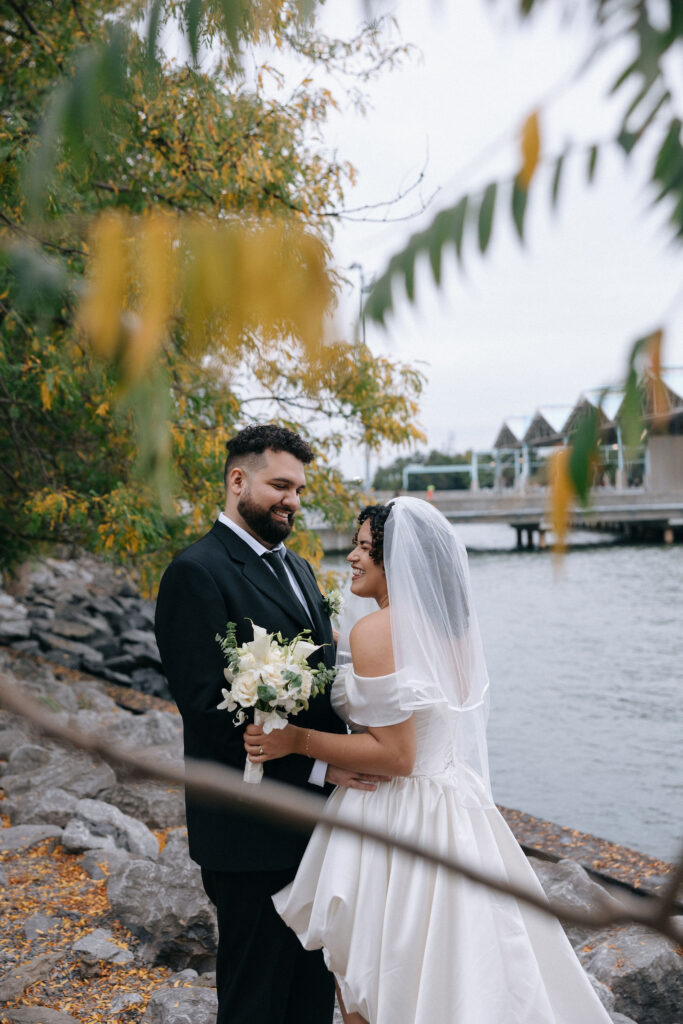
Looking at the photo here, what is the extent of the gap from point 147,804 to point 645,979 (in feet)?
13.5

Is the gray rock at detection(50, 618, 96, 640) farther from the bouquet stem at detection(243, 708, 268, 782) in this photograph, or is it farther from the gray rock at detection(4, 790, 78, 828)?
the bouquet stem at detection(243, 708, 268, 782)

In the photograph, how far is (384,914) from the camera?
283 cm

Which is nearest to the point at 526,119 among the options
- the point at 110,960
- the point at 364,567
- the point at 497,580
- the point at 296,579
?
the point at 364,567

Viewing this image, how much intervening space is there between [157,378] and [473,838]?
7.19 ft

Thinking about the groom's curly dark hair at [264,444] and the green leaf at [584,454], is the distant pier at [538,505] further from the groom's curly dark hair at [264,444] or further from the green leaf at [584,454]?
the groom's curly dark hair at [264,444]

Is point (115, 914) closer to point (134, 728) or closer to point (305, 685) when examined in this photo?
point (305, 685)

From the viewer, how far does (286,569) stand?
344 cm

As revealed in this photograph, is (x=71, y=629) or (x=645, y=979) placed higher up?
(x=645, y=979)

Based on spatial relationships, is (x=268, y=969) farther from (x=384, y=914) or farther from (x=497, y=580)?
(x=497, y=580)

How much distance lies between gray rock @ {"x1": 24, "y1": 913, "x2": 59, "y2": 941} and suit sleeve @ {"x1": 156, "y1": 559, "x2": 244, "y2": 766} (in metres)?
2.28

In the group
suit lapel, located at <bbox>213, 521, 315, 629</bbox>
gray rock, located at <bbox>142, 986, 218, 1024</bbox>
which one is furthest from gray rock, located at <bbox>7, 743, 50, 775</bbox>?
suit lapel, located at <bbox>213, 521, 315, 629</bbox>

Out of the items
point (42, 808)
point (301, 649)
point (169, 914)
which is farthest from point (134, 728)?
point (301, 649)

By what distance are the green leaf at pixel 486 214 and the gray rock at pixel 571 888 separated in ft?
14.4

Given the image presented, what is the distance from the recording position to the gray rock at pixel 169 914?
4.46 meters
